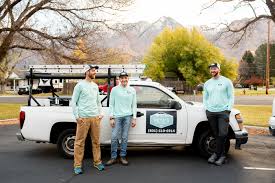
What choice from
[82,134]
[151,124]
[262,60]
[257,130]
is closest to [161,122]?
[151,124]

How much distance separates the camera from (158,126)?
7.93 metres

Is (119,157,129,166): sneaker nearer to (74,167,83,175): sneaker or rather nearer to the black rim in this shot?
(74,167,83,175): sneaker

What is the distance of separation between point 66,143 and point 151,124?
5.90 ft

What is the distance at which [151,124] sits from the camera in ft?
26.0

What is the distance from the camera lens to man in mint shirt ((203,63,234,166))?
24.5 feet

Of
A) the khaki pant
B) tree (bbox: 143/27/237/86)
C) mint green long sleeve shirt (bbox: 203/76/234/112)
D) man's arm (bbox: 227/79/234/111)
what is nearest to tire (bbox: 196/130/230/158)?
mint green long sleeve shirt (bbox: 203/76/234/112)

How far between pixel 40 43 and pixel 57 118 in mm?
11804

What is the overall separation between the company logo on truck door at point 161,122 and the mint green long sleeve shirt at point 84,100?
145 centimetres

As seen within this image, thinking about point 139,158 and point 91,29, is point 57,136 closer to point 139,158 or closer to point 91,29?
point 139,158

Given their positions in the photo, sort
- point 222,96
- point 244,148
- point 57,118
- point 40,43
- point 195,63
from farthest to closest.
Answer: point 195,63, point 40,43, point 244,148, point 57,118, point 222,96

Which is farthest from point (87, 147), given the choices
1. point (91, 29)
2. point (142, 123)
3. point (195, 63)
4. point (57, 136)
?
point (195, 63)

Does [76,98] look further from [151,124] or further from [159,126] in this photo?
[159,126]

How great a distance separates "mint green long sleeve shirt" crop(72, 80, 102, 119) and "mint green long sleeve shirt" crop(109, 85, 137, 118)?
0.59m

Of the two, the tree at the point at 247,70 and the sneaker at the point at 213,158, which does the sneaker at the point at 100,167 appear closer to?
the sneaker at the point at 213,158
